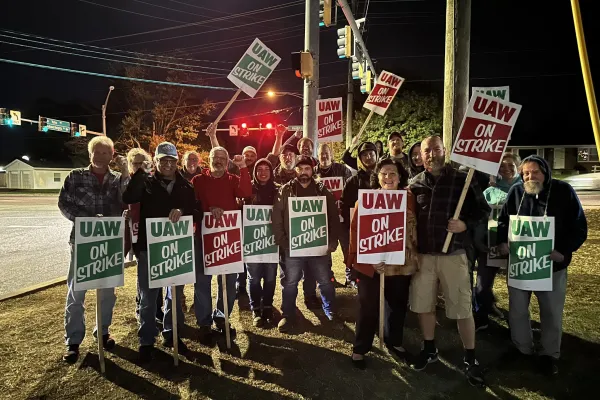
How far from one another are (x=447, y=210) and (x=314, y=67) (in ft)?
19.0

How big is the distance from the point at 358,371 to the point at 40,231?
13346mm

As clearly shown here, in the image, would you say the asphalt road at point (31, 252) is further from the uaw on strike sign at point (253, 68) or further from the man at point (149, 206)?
the uaw on strike sign at point (253, 68)

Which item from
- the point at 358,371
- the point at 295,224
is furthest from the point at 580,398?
the point at 295,224

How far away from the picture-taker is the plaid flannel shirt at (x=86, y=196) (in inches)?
169

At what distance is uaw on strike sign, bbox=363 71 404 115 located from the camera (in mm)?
8234

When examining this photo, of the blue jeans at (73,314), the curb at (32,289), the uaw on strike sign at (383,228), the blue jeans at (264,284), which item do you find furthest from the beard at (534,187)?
the curb at (32,289)

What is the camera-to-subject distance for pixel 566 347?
452 centimetres

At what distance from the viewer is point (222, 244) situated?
15.5 feet

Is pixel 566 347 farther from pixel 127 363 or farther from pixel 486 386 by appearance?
pixel 127 363

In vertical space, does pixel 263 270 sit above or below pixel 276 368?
above

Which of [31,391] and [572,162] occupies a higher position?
[572,162]

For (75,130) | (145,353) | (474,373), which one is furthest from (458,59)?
(75,130)

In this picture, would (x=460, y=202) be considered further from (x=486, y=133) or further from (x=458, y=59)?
(x=458, y=59)

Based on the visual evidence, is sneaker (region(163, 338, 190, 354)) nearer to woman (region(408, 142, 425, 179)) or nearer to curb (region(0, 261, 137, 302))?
curb (region(0, 261, 137, 302))
